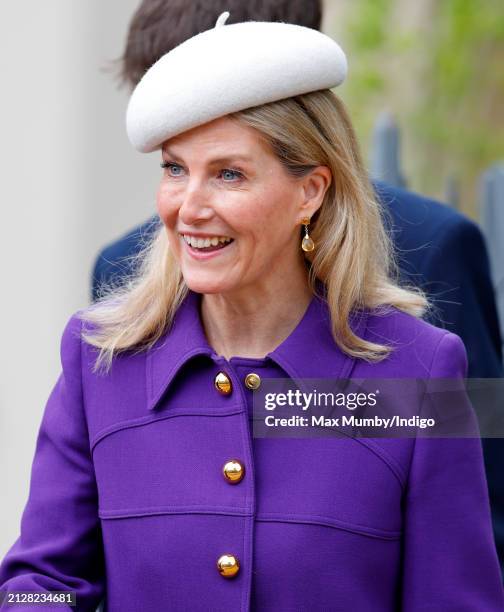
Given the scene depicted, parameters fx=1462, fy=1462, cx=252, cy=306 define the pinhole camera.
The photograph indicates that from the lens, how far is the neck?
3.08 m

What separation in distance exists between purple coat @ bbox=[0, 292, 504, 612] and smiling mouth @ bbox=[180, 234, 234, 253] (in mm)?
245

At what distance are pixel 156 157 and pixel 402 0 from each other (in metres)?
2.78

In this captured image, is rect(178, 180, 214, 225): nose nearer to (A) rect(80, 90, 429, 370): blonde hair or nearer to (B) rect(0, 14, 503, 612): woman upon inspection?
(B) rect(0, 14, 503, 612): woman

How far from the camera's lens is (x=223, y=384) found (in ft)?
9.83

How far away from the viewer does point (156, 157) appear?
6555mm

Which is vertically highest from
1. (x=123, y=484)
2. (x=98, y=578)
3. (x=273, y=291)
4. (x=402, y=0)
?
(x=402, y=0)

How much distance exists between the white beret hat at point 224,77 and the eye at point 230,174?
0.11 metres

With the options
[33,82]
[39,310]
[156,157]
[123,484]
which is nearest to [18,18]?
[33,82]

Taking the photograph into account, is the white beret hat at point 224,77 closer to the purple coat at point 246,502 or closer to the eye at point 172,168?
the eye at point 172,168

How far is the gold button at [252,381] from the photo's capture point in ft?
9.88

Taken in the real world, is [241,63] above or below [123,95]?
below

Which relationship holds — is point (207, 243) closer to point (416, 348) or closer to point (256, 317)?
point (256, 317)

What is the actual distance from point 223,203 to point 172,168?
0.49ft

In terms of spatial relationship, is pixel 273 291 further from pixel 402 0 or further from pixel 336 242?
pixel 402 0
